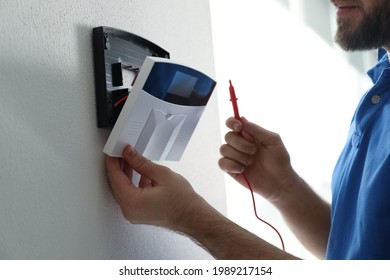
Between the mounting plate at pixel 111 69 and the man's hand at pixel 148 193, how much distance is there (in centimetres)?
7

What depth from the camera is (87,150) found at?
62 cm

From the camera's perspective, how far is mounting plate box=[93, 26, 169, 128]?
0.65 m

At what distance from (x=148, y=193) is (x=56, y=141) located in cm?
16

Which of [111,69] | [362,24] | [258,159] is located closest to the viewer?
[111,69]

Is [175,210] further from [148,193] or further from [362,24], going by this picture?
[362,24]

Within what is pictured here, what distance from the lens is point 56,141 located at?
561mm

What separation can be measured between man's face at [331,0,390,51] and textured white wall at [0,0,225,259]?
434 millimetres

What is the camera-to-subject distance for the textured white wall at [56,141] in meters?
0.49

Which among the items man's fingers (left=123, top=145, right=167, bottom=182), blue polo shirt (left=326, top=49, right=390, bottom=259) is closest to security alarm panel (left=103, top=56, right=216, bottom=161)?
man's fingers (left=123, top=145, right=167, bottom=182)

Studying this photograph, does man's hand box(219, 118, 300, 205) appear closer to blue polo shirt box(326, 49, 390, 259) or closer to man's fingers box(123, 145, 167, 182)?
blue polo shirt box(326, 49, 390, 259)

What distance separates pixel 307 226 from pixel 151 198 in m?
0.53

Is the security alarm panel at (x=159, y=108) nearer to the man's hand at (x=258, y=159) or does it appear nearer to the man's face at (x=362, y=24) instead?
the man's hand at (x=258, y=159)

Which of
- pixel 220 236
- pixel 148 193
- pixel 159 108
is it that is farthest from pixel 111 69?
pixel 220 236
